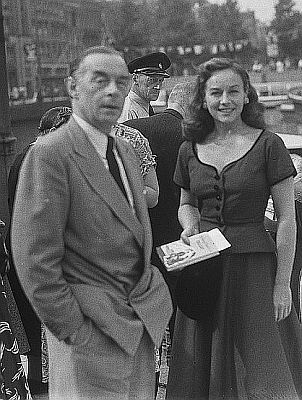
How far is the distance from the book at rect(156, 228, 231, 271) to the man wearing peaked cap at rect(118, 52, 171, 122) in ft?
3.06

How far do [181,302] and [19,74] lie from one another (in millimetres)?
1693

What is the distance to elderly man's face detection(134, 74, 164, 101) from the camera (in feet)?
8.27

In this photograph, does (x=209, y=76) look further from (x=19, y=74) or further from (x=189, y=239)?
(x=19, y=74)

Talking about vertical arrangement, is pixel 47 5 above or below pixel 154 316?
above

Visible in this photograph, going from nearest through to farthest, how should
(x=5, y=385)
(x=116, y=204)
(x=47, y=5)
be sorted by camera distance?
(x=116, y=204) < (x=5, y=385) < (x=47, y=5)

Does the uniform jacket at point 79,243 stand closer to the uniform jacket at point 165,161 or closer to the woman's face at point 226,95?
the woman's face at point 226,95

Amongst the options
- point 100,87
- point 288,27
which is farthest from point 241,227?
point 288,27

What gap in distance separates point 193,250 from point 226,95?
44 centimetres

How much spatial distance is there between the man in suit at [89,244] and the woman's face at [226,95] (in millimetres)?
412

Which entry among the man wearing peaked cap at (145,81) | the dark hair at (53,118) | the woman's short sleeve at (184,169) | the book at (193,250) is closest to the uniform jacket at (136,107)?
the man wearing peaked cap at (145,81)

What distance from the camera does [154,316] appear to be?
1.52 metres

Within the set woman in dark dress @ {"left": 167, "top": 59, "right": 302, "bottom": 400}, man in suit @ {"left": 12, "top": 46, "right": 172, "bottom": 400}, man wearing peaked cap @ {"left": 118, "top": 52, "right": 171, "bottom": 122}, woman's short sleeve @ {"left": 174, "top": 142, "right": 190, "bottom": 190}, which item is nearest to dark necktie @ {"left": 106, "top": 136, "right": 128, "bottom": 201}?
man in suit @ {"left": 12, "top": 46, "right": 172, "bottom": 400}

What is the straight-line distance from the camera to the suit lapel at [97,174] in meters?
1.41

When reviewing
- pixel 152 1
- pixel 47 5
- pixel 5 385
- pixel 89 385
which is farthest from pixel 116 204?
pixel 47 5
